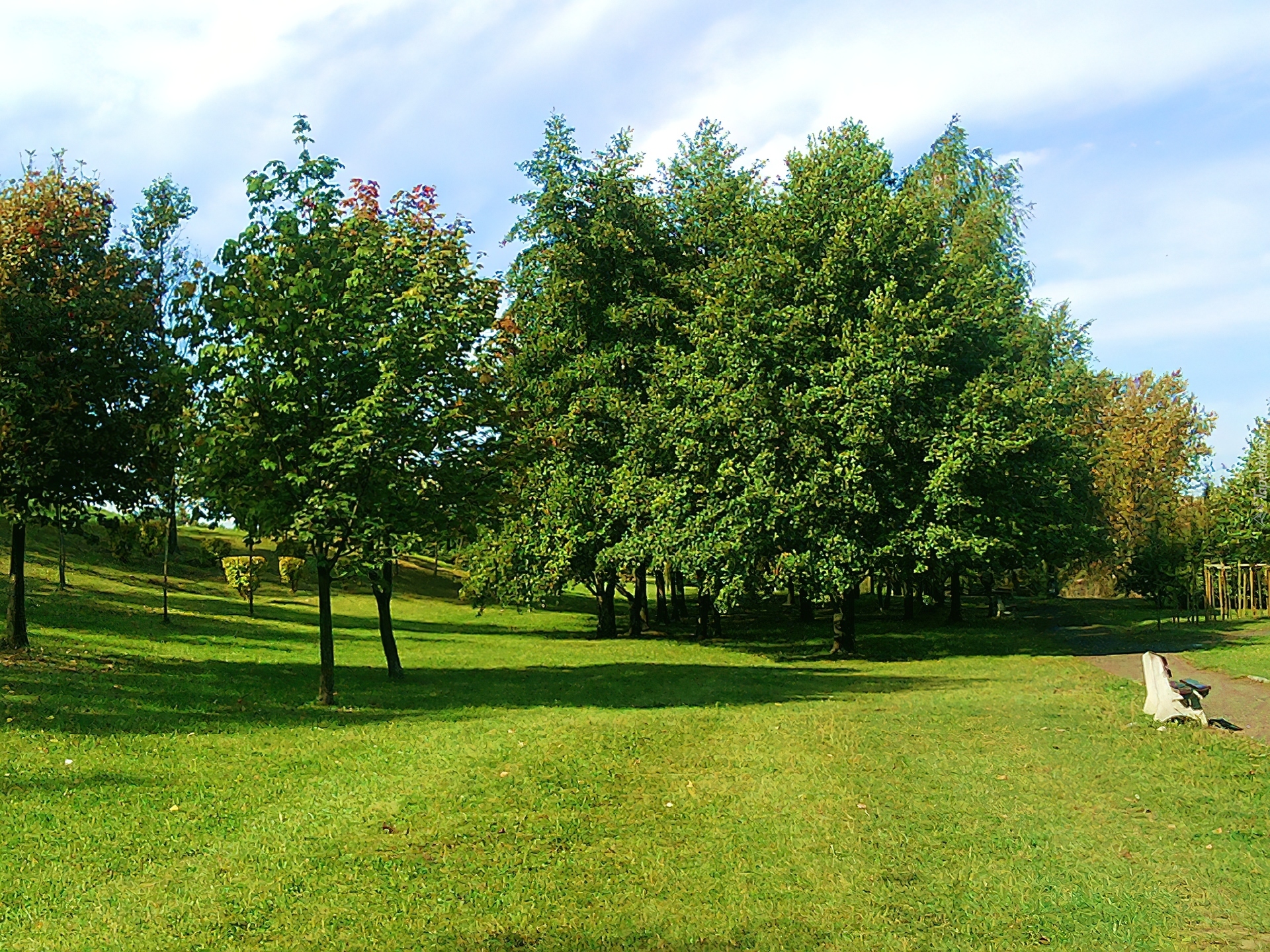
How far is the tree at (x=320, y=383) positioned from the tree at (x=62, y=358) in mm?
3198

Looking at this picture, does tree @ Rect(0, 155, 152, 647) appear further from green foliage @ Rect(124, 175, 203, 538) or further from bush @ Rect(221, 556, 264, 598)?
bush @ Rect(221, 556, 264, 598)

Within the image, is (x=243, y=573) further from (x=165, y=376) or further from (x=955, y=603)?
(x=955, y=603)

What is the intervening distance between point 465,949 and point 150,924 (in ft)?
6.44

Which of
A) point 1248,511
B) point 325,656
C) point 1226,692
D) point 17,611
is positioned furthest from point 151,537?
point 1248,511

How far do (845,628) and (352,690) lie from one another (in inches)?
617

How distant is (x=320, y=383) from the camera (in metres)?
16.4

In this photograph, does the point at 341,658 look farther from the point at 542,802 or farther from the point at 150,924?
the point at 150,924

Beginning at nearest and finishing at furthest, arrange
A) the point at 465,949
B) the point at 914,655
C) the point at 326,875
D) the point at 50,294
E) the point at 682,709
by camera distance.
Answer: the point at 465,949 < the point at 326,875 < the point at 682,709 < the point at 50,294 < the point at 914,655

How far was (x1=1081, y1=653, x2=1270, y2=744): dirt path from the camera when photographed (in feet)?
47.7

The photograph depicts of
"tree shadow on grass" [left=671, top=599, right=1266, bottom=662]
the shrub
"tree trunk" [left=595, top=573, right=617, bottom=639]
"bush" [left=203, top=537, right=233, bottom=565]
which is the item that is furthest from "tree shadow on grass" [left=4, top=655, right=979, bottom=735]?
"bush" [left=203, top=537, right=233, bottom=565]

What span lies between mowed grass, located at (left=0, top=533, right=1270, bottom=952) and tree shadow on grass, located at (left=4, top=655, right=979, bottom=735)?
0.38 feet

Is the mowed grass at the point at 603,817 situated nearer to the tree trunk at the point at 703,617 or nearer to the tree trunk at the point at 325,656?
the tree trunk at the point at 325,656

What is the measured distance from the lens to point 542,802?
31.9 feet

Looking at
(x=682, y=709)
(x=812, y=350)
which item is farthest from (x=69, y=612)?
(x=812, y=350)
